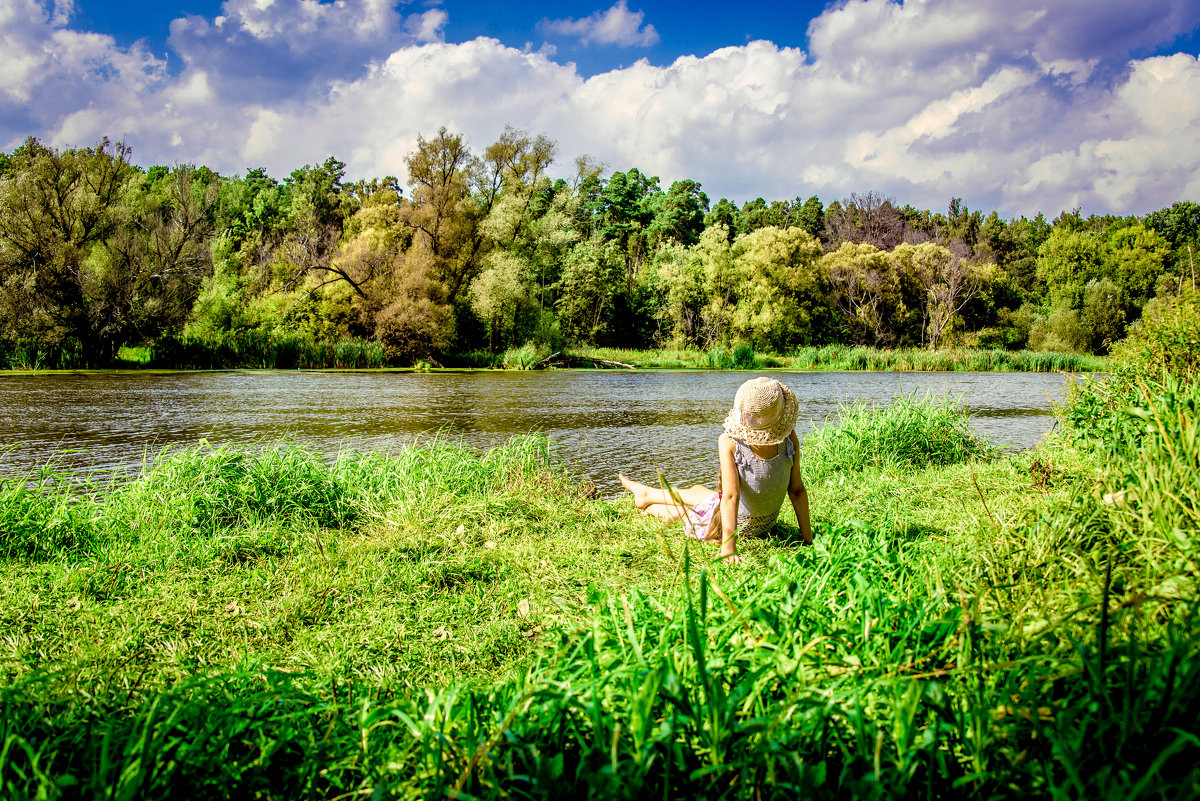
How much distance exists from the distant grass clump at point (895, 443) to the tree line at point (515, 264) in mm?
21457

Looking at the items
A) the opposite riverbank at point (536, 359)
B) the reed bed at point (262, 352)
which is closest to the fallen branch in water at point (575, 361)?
the opposite riverbank at point (536, 359)

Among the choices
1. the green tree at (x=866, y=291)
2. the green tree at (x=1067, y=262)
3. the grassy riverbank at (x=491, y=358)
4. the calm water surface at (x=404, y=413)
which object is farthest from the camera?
the green tree at (x=1067, y=262)

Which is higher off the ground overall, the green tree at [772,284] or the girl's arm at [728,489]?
the green tree at [772,284]

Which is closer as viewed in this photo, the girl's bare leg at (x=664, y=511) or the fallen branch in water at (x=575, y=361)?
the girl's bare leg at (x=664, y=511)

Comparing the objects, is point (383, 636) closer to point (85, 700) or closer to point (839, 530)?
point (85, 700)

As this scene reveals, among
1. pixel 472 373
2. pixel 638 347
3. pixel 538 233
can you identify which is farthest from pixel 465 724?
pixel 638 347

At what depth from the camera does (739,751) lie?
5.35 ft

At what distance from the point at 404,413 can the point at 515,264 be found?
22.3m

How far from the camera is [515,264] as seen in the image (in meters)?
34.6

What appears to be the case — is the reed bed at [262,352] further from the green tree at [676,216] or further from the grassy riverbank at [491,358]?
the green tree at [676,216]

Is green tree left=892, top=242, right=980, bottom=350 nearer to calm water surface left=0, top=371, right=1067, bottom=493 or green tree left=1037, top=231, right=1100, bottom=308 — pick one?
green tree left=1037, top=231, right=1100, bottom=308

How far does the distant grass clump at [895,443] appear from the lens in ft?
25.3

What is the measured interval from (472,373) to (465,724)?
26846mm

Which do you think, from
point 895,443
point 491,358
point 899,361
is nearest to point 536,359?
point 491,358
